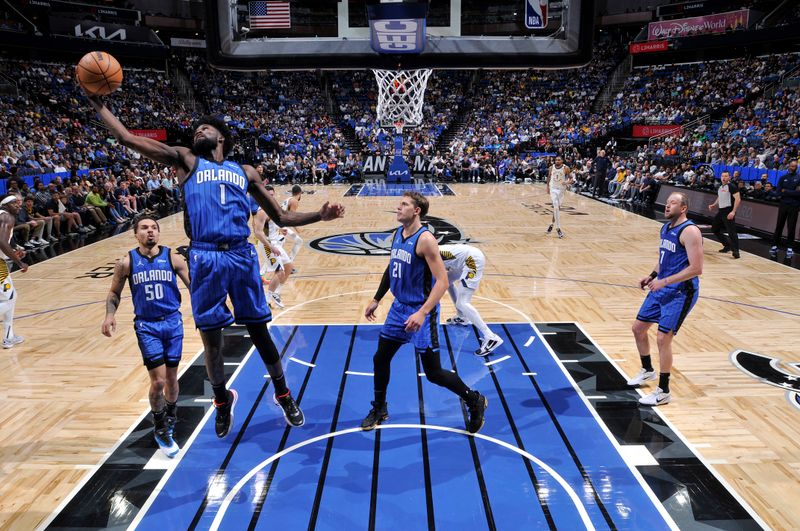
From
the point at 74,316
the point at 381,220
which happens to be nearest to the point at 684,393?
the point at 74,316

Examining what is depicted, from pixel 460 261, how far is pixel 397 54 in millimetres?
4724

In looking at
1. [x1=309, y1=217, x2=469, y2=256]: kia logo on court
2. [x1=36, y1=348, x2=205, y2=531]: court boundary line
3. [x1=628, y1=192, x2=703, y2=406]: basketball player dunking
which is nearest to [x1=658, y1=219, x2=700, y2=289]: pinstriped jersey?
[x1=628, y1=192, x2=703, y2=406]: basketball player dunking

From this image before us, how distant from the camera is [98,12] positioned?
32344mm

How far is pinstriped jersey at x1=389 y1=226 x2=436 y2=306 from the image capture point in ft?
12.7

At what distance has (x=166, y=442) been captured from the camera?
393 cm

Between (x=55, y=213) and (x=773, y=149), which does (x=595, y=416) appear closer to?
(x=55, y=213)

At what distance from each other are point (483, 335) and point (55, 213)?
1096cm

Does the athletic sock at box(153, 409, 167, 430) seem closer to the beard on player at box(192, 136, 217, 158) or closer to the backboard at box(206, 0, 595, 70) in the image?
the beard on player at box(192, 136, 217, 158)

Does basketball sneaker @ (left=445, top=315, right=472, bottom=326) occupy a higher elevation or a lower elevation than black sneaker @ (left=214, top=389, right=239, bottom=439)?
lower

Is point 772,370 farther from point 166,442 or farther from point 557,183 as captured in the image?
point 557,183

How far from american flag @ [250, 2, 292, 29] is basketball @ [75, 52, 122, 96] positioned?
586cm

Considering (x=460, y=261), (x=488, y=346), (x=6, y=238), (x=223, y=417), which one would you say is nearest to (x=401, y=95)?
(x=460, y=261)

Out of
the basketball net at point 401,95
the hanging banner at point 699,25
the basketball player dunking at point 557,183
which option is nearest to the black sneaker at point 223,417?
the basketball player dunking at point 557,183

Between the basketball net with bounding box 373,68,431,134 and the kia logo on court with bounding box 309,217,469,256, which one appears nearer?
the kia logo on court with bounding box 309,217,469,256
